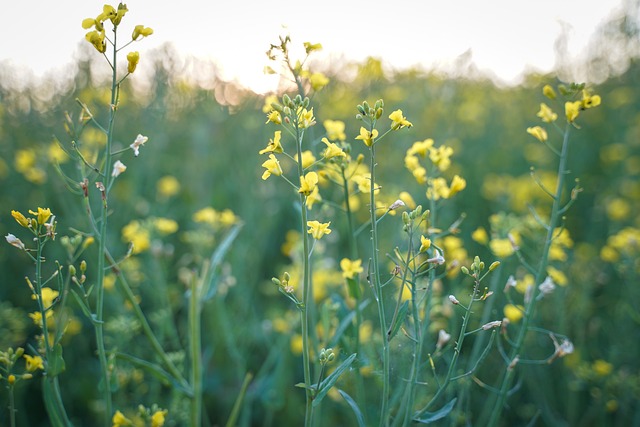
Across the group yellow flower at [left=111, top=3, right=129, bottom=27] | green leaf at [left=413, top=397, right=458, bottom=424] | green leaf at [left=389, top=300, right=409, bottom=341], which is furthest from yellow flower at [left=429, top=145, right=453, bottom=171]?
yellow flower at [left=111, top=3, right=129, bottom=27]

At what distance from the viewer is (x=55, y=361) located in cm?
162

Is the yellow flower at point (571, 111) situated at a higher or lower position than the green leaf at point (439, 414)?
higher

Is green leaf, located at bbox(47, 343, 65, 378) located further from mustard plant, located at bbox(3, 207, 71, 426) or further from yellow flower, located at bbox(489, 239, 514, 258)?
yellow flower, located at bbox(489, 239, 514, 258)

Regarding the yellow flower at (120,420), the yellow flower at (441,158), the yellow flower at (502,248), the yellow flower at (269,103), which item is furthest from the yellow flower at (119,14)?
the yellow flower at (502,248)

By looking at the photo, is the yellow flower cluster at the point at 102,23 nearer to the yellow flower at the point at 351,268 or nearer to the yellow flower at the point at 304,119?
Answer: the yellow flower at the point at 304,119

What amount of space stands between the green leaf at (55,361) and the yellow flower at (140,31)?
1.02m

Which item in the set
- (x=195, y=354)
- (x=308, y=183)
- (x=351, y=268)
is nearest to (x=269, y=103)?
(x=308, y=183)

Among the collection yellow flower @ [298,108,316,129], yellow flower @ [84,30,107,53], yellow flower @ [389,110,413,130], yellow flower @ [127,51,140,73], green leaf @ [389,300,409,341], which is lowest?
green leaf @ [389,300,409,341]

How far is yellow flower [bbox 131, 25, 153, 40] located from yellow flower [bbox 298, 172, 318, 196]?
71 cm

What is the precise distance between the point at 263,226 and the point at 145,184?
143 centimetres

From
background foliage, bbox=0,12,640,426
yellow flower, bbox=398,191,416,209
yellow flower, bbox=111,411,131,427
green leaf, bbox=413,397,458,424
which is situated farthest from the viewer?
background foliage, bbox=0,12,640,426

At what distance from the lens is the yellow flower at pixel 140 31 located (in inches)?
62.4

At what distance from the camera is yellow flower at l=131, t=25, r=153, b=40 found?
158 centimetres

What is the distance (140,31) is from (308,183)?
2.44ft
